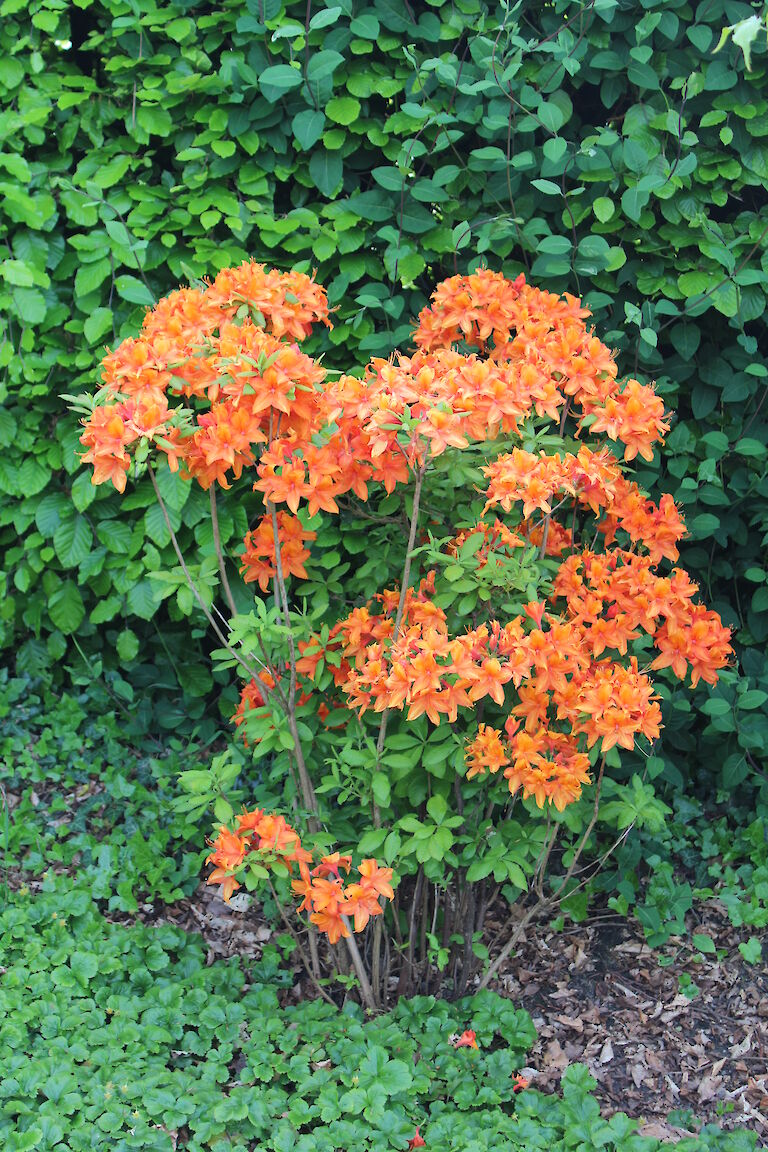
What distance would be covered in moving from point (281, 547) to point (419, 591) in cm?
34

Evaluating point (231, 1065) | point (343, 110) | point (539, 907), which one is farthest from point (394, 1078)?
point (343, 110)

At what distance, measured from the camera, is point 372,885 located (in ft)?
7.17

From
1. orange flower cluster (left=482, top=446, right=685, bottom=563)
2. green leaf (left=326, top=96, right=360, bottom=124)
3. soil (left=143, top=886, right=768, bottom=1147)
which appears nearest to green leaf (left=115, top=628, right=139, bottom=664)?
soil (left=143, top=886, right=768, bottom=1147)

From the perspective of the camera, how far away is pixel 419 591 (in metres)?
2.35

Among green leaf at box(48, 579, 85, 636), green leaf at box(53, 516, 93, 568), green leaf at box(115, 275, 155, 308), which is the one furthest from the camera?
green leaf at box(48, 579, 85, 636)

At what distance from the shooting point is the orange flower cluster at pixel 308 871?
2182mm

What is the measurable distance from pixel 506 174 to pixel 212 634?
5.76 feet

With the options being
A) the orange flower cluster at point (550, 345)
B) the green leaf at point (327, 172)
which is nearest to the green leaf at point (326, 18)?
the green leaf at point (327, 172)

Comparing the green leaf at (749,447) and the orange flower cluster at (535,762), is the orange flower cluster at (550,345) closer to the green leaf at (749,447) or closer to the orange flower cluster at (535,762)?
the orange flower cluster at (535,762)

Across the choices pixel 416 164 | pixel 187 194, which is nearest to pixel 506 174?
pixel 416 164

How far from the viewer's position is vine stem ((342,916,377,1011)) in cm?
246

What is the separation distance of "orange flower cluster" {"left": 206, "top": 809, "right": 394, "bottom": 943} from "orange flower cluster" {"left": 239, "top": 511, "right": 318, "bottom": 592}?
54cm

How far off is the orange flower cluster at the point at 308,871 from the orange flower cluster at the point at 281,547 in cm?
54

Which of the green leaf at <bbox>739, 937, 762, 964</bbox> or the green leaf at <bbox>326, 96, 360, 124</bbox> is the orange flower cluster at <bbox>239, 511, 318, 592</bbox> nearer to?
the green leaf at <bbox>326, 96, 360, 124</bbox>
